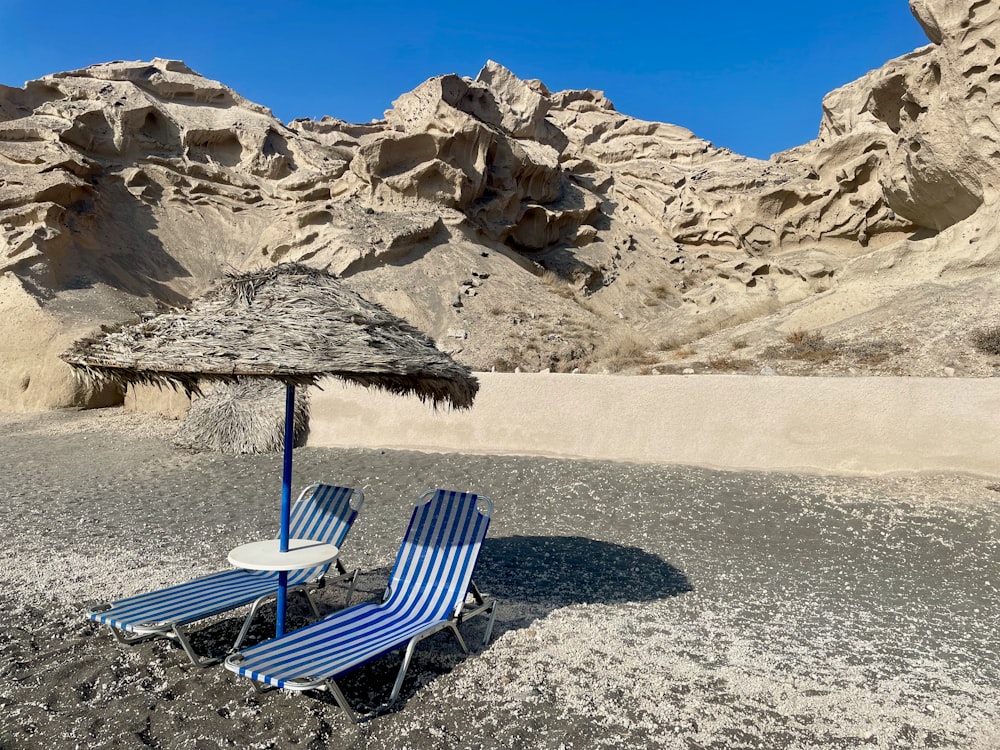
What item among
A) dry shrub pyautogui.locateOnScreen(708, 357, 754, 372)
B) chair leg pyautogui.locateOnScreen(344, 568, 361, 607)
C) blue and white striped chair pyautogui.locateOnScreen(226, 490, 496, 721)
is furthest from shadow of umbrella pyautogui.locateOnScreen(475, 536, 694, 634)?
dry shrub pyautogui.locateOnScreen(708, 357, 754, 372)

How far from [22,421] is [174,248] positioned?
33.7ft

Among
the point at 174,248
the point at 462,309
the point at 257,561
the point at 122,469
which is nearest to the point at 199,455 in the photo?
the point at 122,469

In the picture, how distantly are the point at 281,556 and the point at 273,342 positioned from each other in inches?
46.6

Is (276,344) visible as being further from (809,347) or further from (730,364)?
(809,347)

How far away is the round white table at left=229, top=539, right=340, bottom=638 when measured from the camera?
11.1 feet

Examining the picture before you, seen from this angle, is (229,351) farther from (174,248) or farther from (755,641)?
(174,248)

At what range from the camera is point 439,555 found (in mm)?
3969

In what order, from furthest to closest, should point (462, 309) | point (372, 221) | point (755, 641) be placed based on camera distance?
point (372, 221) → point (462, 309) → point (755, 641)

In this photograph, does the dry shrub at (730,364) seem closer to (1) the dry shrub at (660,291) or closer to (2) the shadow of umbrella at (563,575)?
(2) the shadow of umbrella at (563,575)

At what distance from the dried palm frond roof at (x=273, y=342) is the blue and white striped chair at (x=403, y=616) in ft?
2.96

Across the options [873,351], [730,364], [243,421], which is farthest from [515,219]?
[243,421]

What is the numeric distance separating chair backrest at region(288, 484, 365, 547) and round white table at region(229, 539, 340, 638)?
0.46m

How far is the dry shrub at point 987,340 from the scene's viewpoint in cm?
998

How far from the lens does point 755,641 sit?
3.75 meters
